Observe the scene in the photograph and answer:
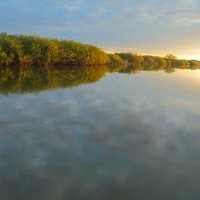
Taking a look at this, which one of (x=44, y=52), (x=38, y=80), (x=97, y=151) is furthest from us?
(x=44, y=52)

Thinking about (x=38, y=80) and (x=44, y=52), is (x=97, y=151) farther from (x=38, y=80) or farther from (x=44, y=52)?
(x=44, y=52)

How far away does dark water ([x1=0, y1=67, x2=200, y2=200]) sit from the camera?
4.55m

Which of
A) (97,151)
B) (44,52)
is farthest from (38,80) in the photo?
(44,52)

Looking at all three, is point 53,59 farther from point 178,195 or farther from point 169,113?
point 178,195

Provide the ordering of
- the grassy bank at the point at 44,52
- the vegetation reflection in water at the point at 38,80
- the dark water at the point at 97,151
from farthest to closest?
the grassy bank at the point at 44,52
the vegetation reflection in water at the point at 38,80
the dark water at the point at 97,151

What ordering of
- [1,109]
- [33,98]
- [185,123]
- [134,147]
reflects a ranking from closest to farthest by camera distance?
[134,147]
[185,123]
[1,109]
[33,98]

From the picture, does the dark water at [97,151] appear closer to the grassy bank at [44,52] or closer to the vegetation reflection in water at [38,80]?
the vegetation reflection in water at [38,80]

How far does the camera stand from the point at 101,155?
5938 mm

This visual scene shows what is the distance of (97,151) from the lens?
6145 millimetres

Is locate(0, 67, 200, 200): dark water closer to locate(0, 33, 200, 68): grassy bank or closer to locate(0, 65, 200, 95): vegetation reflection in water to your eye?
locate(0, 65, 200, 95): vegetation reflection in water

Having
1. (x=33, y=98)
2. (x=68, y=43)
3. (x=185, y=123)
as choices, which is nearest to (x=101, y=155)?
(x=185, y=123)

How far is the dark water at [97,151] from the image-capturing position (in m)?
4.55

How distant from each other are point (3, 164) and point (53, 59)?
31.2m

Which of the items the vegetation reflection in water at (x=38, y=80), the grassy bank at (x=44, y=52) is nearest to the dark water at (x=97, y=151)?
the vegetation reflection in water at (x=38, y=80)
